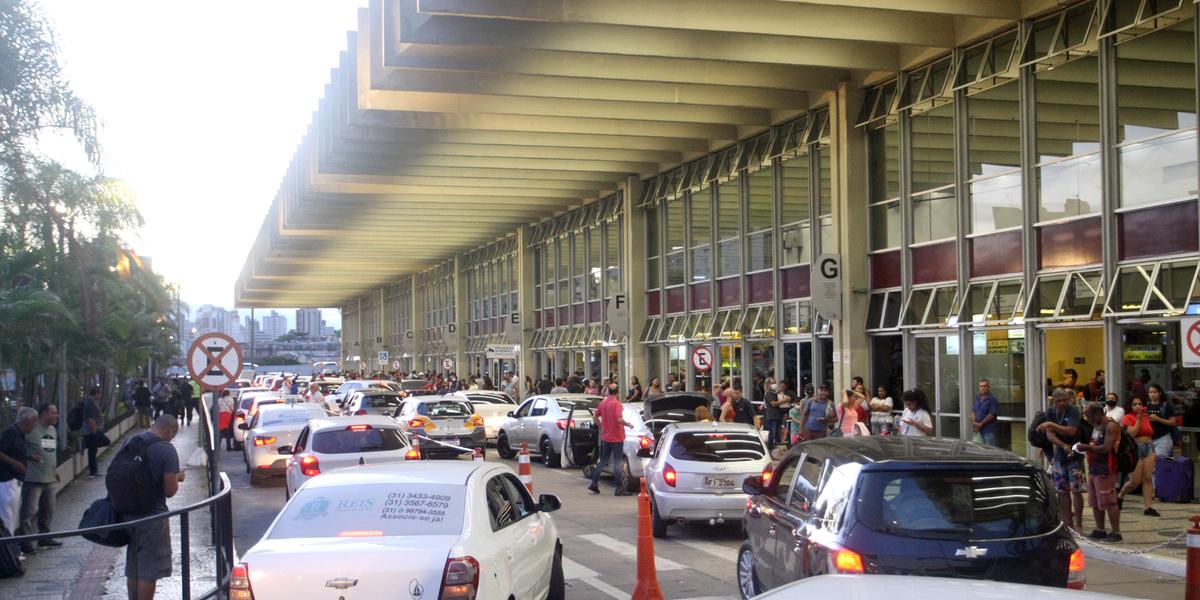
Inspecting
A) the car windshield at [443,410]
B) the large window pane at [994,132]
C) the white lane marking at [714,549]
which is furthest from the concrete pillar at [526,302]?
the white lane marking at [714,549]

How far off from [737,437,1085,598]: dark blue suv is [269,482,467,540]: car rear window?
242 centimetres

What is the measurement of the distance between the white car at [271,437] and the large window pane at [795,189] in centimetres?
1192

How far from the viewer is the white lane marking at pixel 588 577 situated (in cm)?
1096

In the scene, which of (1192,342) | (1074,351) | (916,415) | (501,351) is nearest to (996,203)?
(1074,351)

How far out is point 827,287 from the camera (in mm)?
24734

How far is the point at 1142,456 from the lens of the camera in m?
15.4

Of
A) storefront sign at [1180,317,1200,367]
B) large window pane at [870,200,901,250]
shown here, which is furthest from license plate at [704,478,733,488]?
large window pane at [870,200,901,250]

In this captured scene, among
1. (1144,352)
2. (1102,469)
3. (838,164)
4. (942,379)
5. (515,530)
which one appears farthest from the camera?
(838,164)

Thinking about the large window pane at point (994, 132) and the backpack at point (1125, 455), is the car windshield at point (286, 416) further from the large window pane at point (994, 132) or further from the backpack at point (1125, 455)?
the backpack at point (1125, 455)

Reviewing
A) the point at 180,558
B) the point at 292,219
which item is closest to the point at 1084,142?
the point at 180,558

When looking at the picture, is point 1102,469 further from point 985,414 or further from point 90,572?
point 90,572

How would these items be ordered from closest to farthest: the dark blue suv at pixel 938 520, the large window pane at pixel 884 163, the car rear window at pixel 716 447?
the dark blue suv at pixel 938 520 → the car rear window at pixel 716 447 → the large window pane at pixel 884 163

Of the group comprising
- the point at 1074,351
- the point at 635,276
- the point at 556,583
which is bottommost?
the point at 556,583

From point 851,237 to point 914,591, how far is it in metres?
22.2
